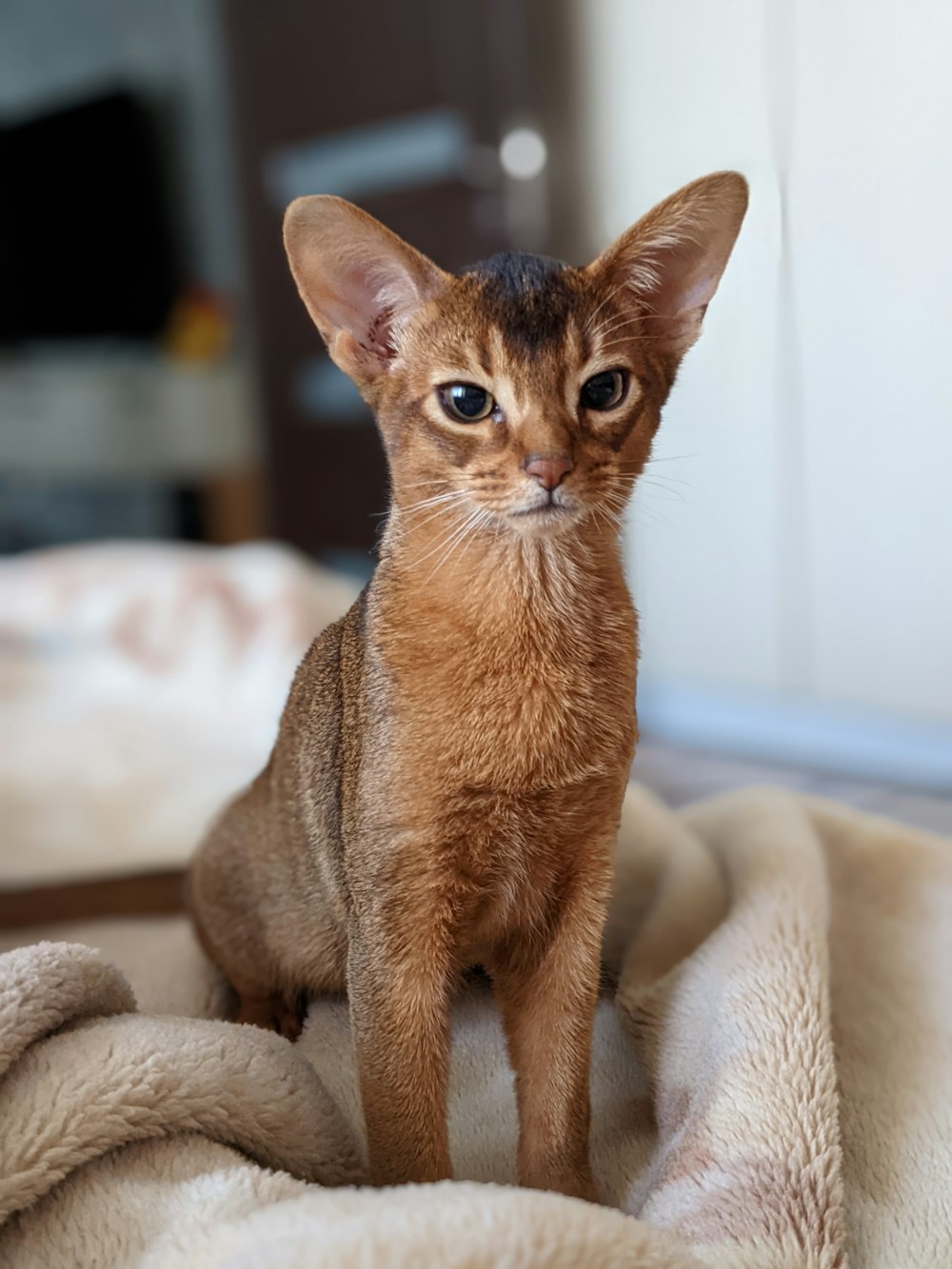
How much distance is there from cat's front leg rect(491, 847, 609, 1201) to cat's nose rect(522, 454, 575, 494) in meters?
0.27

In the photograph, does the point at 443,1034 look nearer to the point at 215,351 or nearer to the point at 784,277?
the point at 784,277

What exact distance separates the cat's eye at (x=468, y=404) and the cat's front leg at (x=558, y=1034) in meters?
0.32

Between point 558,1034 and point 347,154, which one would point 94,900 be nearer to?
point 558,1034

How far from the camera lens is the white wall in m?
0.81

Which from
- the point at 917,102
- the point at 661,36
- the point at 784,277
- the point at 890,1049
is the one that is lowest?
the point at 890,1049

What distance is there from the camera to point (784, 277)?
2.72 feet

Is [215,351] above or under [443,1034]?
above

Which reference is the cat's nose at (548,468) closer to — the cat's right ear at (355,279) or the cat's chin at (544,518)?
the cat's chin at (544,518)

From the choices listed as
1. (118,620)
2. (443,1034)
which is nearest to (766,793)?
(443,1034)

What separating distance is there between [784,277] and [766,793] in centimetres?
55

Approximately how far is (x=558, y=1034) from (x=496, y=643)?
27 centimetres

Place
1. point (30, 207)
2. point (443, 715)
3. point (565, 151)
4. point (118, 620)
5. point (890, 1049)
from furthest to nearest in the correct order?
point (30, 207) → point (565, 151) → point (118, 620) → point (890, 1049) → point (443, 715)

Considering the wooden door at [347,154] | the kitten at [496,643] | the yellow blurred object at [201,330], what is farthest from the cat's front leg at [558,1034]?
the yellow blurred object at [201,330]

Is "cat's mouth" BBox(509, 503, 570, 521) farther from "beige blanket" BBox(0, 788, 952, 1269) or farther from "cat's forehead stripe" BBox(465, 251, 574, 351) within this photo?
"beige blanket" BBox(0, 788, 952, 1269)
